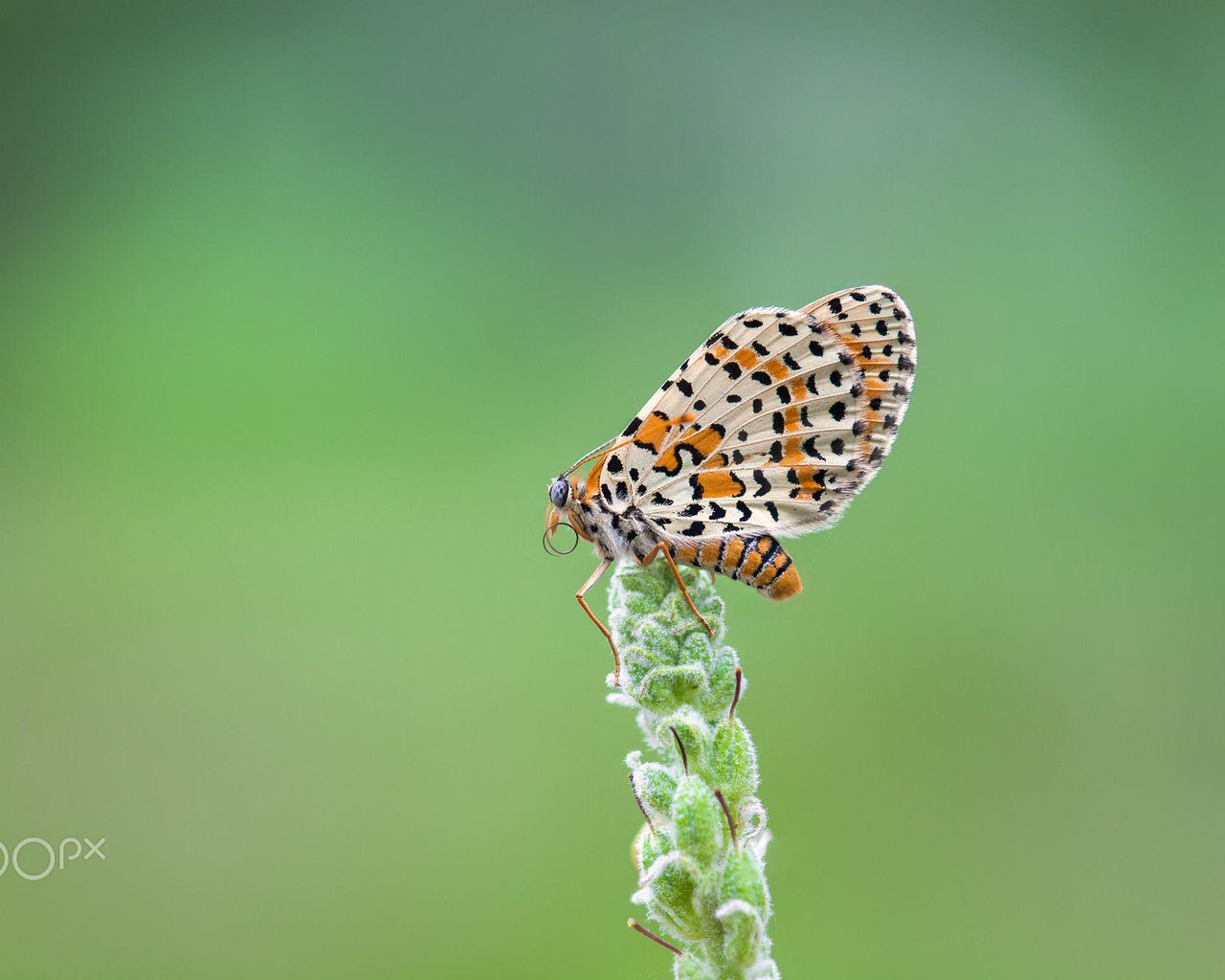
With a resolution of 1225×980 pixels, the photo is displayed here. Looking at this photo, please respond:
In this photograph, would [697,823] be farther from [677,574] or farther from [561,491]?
[561,491]

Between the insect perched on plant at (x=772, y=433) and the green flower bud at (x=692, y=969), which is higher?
the insect perched on plant at (x=772, y=433)

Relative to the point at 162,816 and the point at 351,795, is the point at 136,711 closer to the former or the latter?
the point at 162,816

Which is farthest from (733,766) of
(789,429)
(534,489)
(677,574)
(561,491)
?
(534,489)

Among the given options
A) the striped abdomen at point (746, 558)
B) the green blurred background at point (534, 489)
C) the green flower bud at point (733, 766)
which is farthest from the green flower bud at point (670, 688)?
the green blurred background at point (534, 489)

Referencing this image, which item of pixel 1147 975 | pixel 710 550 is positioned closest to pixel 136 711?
pixel 710 550

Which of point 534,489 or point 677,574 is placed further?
point 534,489

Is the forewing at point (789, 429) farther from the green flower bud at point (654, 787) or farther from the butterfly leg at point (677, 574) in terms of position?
the green flower bud at point (654, 787)

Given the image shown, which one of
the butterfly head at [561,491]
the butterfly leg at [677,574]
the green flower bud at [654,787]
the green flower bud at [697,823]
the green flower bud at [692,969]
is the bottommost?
the green flower bud at [692,969]
